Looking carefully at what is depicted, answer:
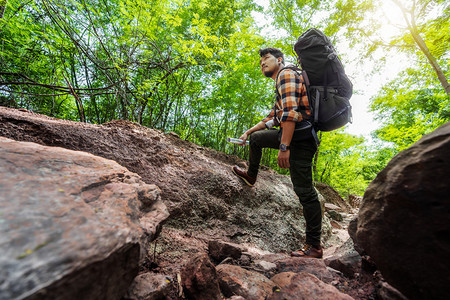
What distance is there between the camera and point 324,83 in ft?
7.31

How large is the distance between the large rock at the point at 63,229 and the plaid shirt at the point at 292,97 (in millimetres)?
1777

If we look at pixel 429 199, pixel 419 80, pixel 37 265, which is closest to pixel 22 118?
→ pixel 37 265

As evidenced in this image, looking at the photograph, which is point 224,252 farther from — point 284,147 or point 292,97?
point 292,97

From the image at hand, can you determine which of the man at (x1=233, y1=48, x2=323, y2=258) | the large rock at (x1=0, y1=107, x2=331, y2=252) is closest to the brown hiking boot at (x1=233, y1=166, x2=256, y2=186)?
the large rock at (x1=0, y1=107, x2=331, y2=252)

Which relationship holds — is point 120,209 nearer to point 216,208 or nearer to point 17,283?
point 17,283

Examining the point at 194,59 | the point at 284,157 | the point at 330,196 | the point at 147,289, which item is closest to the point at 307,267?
the point at 284,157

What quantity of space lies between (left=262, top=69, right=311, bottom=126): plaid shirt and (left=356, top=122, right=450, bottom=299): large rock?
49.8 inches

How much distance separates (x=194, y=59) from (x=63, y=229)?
16.4 feet

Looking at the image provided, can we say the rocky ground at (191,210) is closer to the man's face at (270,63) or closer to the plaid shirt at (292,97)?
the plaid shirt at (292,97)

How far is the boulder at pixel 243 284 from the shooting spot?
3.50 ft

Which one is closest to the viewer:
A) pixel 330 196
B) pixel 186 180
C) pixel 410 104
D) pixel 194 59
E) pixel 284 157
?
pixel 284 157

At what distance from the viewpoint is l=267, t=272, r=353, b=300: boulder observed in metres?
1.02

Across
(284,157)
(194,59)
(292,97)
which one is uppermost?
(194,59)

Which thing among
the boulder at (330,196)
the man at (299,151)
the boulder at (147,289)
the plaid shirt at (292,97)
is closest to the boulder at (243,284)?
the boulder at (147,289)
